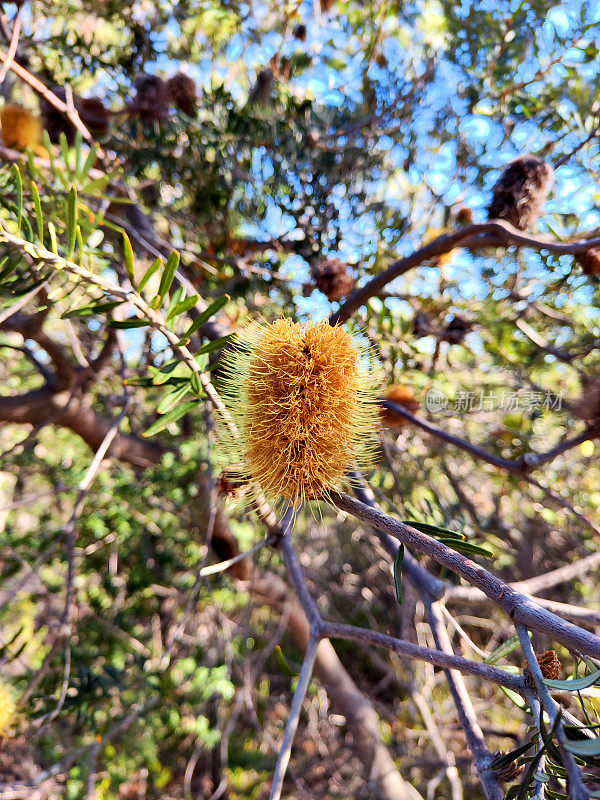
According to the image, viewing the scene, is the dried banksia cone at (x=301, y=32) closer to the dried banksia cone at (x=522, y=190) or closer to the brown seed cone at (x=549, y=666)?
the dried banksia cone at (x=522, y=190)

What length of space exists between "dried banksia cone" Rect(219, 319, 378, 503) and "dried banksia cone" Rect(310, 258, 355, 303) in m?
0.51

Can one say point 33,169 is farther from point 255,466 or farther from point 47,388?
point 47,388

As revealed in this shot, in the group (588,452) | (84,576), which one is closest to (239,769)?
(84,576)

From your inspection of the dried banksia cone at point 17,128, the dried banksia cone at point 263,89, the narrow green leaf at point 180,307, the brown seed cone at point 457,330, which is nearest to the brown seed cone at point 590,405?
the brown seed cone at point 457,330

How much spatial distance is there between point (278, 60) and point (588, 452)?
219 centimetres

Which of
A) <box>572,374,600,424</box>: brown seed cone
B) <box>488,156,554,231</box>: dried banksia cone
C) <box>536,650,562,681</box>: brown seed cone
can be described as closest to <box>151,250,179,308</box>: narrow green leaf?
<box>536,650,562,681</box>: brown seed cone

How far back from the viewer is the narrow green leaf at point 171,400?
2.33 feet

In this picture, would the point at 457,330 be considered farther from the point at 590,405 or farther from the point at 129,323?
the point at 129,323

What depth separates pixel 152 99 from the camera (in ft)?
5.41

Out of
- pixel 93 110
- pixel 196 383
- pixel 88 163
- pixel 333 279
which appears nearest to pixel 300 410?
pixel 196 383

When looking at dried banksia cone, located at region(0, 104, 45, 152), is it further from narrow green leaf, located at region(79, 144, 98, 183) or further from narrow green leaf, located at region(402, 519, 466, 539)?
narrow green leaf, located at region(402, 519, 466, 539)

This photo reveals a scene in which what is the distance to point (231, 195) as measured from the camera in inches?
71.8

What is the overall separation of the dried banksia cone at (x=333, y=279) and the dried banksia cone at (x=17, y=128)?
1.09 m

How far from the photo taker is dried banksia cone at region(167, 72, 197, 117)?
1.67 meters
